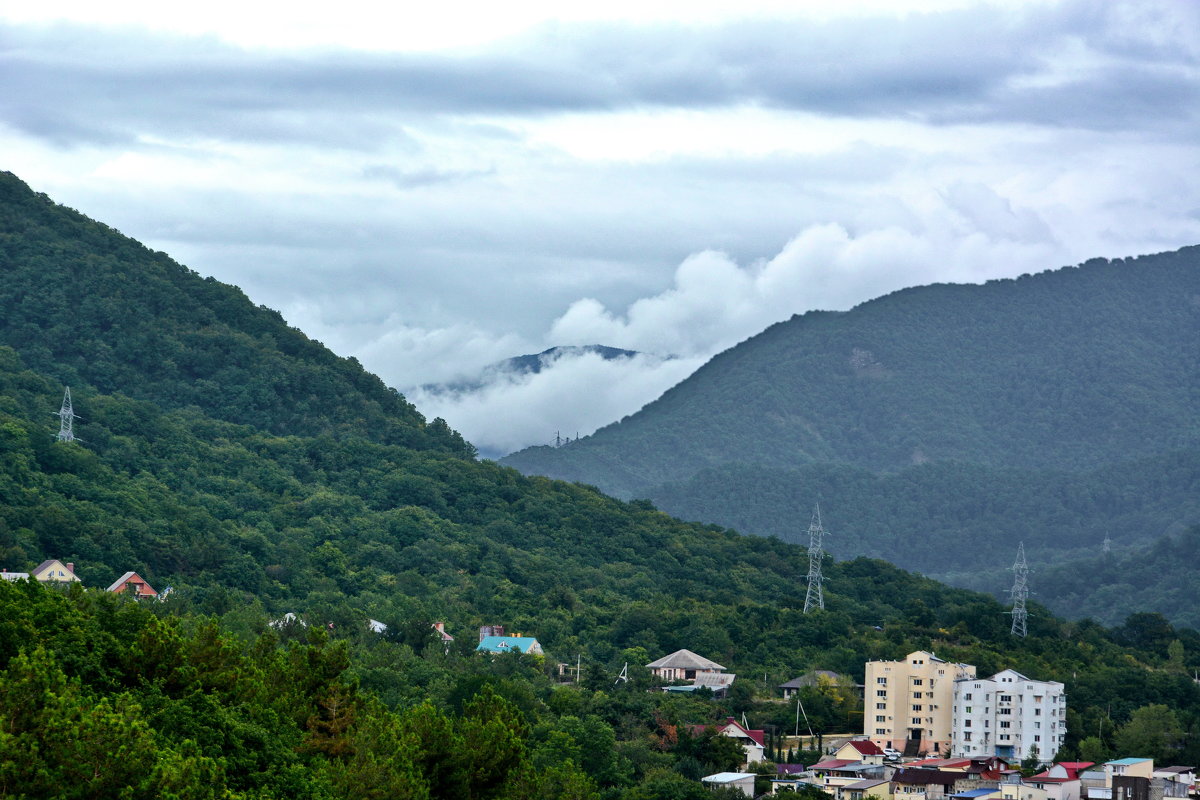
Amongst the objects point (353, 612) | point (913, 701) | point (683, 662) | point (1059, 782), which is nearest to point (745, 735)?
point (913, 701)

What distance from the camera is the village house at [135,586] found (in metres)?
67.1

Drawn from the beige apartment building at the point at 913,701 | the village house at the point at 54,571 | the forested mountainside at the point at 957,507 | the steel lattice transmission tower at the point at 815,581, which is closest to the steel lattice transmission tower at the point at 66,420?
the village house at the point at 54,571

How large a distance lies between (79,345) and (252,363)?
9.43 metres

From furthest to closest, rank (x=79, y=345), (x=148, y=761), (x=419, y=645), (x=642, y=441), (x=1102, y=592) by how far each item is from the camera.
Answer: (x=642, y=441) < (x=1102, y=592) < (x=79, y=345) < (x=419, y=645) < (x=148, y=761)

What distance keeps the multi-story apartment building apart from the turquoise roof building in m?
15.9

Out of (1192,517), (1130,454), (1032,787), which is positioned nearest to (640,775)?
(1032,787)

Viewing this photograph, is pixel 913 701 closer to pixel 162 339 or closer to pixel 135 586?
pixel 135 586

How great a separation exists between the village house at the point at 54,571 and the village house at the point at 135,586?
1490mm

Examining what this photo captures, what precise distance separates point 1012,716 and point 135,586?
3063 cm

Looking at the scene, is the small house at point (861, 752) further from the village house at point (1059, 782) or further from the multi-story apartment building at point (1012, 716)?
the multi-story apartment building at point (1012, 716)

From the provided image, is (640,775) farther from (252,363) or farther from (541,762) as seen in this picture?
(252,363)

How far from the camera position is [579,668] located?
7162cm

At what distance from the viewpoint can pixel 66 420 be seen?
280ft

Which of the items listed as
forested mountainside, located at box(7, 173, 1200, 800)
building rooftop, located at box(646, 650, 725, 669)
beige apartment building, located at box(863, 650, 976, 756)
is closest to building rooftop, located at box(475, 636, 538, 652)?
forested mountainside, located at box(7, 173, 1200, 800)
